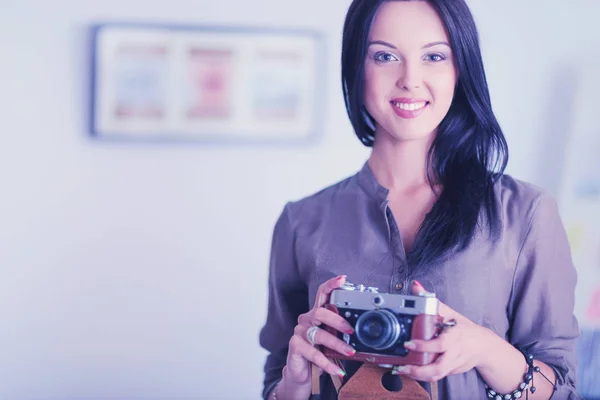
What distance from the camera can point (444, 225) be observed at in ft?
3.12

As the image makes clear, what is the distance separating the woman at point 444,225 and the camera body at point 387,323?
2 cm

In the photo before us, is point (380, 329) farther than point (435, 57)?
No

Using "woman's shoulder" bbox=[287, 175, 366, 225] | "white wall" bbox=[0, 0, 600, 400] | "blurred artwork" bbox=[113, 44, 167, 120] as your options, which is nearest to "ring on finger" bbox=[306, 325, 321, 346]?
"woman's shoulder" bbox=[287, 175, 366, 225]

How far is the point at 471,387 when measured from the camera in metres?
0.94

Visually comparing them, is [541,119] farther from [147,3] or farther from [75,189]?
[75,189]

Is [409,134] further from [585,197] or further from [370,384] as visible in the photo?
[585,197]

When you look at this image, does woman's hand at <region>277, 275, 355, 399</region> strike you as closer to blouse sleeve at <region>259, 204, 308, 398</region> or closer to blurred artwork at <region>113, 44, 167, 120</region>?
blouse sleeve at <region>259, 204, 308, 398</region>

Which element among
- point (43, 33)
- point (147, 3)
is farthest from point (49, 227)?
point (147, 3)

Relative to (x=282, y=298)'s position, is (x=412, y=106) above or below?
above

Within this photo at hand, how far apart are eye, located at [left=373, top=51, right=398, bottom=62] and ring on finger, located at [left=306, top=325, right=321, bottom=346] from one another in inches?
15.0

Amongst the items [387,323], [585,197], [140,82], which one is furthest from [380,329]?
[140,82]

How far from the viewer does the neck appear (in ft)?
3.33

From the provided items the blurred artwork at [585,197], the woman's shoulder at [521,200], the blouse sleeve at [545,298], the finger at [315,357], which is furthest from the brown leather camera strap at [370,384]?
the blurred artwork at [585,197]

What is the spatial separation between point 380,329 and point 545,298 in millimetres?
244
